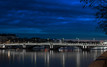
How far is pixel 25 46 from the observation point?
318ft

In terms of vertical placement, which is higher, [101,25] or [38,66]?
[101,25]

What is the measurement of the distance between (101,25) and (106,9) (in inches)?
54.6

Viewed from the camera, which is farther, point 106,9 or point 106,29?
point 106,29

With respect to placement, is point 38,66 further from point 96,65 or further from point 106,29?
point 96,65

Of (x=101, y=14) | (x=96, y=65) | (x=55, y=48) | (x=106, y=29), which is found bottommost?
→ (x=55, y=48)

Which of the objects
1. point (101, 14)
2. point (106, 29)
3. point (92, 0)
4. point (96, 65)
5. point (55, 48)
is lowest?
point (55, 48)

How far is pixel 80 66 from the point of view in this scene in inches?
1380

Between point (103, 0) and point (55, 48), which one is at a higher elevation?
point (103, 0)

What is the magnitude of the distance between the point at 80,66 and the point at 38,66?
7313 mm

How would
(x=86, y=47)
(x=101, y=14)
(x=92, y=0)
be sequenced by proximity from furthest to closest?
(x=86, y=47) < (x=101, y=14) < (x=92, y=0)

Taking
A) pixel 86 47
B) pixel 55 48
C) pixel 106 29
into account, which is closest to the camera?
pixel 106 29

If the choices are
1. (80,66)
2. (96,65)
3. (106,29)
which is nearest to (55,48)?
(80,66)

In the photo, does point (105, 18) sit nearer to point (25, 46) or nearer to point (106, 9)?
point (106, 9)

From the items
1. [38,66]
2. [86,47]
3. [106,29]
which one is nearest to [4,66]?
[38,66]
